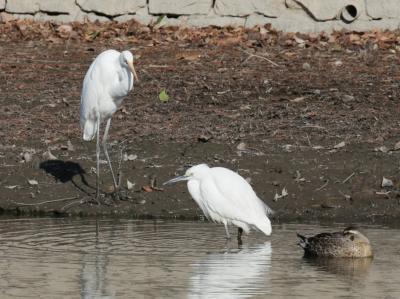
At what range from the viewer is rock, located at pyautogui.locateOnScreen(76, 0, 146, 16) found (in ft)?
65.7

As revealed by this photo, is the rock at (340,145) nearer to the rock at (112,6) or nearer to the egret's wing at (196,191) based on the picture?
the egret's wing at (196,191)

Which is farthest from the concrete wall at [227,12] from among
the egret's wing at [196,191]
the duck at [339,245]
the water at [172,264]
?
the duck at [339,245]

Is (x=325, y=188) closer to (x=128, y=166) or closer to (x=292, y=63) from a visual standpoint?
(x=128, y=166)

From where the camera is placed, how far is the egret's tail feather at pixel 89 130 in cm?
1476

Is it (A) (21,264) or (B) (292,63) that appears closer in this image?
(A) (21,264)

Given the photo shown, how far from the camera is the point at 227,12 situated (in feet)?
64.3

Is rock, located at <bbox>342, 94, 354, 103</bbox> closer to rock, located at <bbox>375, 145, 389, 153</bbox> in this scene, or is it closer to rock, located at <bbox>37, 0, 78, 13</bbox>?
rock, located at <bbox>375, 145, 389, 153</bbox>

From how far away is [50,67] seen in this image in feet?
60.3

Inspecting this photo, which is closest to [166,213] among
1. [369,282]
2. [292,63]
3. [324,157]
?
[324,157]

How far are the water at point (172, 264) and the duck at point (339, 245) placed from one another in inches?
3.1

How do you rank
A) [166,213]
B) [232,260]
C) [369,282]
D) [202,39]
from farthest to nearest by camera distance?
[202,39], [166,213], [232,260], [369,282]

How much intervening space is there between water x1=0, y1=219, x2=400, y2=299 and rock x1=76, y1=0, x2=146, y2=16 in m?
7.67

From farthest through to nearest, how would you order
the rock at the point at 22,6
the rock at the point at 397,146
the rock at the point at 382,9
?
the rock at the point at 22,6 < the rock at the point at 382,9 < the rock at the point at 397,146

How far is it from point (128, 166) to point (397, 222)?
10.9 ft
